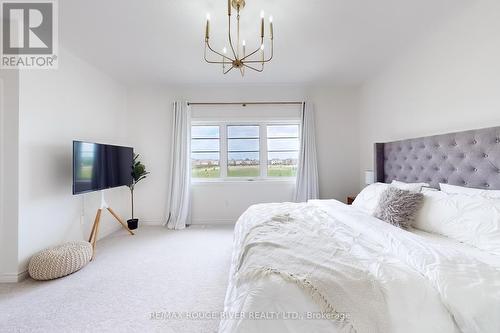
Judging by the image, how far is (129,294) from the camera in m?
1.88

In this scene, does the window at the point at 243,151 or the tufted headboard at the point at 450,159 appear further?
the window at the point at 243,151

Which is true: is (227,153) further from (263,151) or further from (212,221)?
(212,221)

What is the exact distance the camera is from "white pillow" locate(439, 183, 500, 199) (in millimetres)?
1587

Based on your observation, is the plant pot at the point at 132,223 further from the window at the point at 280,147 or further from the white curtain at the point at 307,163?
the white curtain at the point at 307,163

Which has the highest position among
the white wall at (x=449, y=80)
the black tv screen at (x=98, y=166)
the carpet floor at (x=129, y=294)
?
the white wall at (x=449, y=80)


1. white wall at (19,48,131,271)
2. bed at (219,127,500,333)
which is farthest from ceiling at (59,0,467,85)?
bed at (219,127,500,333)

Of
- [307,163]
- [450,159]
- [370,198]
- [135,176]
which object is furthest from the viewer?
[307,163]

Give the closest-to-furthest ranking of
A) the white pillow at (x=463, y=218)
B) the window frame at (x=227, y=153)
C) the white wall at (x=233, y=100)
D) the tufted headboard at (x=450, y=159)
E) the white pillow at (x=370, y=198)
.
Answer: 1. the white pillow at (x=463, y=218)
2. the tufted headboard at (x=450, y=159)
3. the white pillow at (x=370, y=198)
4. the white wall at (x=233, y=100)
5. the window frame at (x=227, y=153)

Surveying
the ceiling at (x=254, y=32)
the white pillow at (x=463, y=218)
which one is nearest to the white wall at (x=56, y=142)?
the ceiling at (x=254, y=32)

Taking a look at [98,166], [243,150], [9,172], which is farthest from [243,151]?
[9,172]

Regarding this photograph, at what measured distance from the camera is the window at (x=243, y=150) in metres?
4.04

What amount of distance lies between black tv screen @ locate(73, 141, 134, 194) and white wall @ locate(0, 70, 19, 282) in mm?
465

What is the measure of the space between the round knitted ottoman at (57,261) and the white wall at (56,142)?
0.19 metres

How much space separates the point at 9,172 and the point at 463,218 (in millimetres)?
3981
